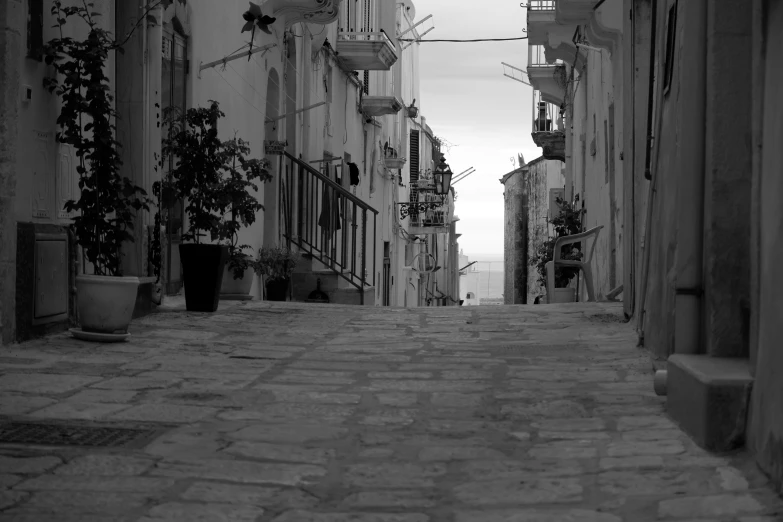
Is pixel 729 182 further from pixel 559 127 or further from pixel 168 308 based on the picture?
pixel 559 127

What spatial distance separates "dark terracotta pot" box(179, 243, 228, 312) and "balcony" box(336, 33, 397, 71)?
36.5 feet

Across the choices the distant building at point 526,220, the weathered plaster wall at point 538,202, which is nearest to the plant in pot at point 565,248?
the distant building at point 526,220

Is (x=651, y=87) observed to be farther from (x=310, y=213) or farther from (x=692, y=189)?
(x=310, y=213)

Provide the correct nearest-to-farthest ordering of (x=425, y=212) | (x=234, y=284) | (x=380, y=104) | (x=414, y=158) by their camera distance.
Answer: (x=234, y=284), (x=380, y=104), (x=425, y=212), (x=414, y=158)

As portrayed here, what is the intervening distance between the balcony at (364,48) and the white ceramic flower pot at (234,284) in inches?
369

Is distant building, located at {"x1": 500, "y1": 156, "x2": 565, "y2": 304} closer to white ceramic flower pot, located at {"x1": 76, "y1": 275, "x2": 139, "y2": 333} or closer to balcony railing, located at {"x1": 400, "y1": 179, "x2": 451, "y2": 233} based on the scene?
balcony railing, located at {"x1": 400, "y1": 179, "x2": 451, "y2": 233}

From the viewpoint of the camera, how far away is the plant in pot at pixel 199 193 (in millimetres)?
9984

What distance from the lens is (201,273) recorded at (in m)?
10.0

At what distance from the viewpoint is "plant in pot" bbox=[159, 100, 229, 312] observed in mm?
9984

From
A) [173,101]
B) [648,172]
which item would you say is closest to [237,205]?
[173,101]

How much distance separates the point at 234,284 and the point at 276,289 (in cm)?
170

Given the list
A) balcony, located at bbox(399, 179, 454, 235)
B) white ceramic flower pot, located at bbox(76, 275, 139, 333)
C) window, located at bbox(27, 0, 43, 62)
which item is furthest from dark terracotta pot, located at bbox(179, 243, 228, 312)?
balcony, located at bbox(399, 179, 454, 235)

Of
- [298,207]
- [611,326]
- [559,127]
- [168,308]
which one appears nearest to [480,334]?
[611,326]

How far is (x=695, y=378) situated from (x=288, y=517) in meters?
1.75
